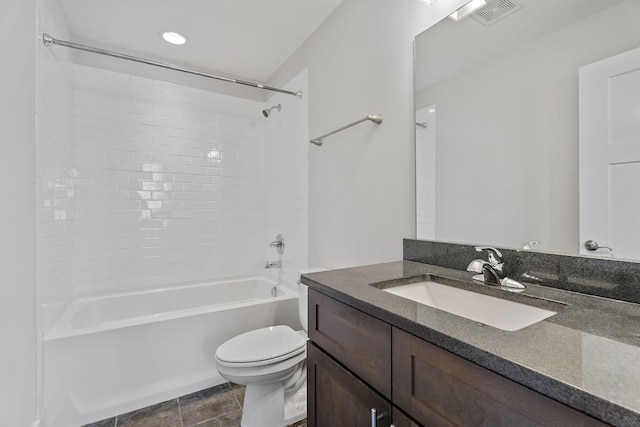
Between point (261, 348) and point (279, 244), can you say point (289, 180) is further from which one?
point (261, 348)

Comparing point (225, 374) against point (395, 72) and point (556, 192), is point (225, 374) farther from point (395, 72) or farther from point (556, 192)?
point (395, 72)

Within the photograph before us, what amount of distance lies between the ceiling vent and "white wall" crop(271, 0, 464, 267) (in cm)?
14

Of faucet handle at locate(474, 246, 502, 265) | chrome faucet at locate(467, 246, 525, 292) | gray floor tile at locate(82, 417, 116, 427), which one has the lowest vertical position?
gray floor tile at locate(82, 417, 116, 427)

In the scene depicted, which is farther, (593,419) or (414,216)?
(414,216)

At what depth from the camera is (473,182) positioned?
47.3 inches

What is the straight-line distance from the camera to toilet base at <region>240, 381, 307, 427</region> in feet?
5.10

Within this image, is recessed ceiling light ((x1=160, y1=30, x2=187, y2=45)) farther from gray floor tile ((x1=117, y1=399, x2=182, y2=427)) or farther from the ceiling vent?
gray floor tile ((x1=117, y1=399, x2=182, y2=427))

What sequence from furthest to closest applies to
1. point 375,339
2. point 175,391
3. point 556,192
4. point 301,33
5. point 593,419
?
point 301,33, point 175,391, point 556,192, point 375,339, point 593,419

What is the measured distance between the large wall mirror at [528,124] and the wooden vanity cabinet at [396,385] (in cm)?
65

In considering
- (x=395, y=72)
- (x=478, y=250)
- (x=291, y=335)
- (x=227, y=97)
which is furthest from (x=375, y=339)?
(x=227, y=97)

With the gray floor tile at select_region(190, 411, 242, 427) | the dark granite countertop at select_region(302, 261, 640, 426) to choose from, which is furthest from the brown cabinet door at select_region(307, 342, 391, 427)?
the gray floor tile at select_region(190, 411, 242, 427)

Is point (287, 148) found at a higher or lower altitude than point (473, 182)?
higher

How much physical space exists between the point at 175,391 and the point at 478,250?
6.61 feet

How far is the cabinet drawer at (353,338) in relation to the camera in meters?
0.72
